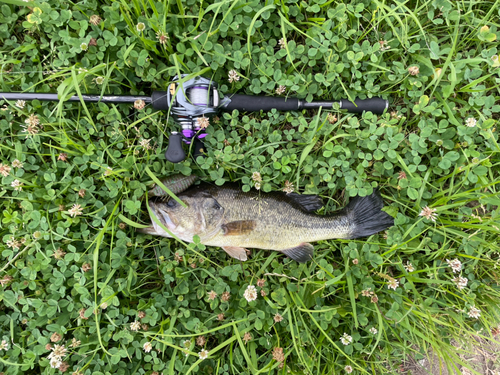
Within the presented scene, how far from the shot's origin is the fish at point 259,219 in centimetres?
275

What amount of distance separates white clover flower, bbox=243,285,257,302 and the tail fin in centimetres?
112

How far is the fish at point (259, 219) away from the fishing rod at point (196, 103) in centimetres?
49

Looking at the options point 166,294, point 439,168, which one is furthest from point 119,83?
point 439,168

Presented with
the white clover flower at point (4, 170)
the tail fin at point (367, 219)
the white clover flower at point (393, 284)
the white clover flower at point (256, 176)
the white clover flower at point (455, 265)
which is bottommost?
the white clover flower at point (393, 284)

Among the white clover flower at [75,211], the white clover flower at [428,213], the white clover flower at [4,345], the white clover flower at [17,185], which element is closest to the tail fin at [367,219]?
the white clover flower at [428,213]

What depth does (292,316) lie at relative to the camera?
2.90 metres

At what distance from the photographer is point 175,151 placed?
2.53m

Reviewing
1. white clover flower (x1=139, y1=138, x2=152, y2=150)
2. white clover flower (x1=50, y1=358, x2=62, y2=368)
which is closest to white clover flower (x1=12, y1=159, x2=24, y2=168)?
white clover flower (x1=139, y1=138, x2=152, y2=150)

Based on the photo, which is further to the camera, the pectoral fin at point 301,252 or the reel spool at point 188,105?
the pectoral fin at point 301,252

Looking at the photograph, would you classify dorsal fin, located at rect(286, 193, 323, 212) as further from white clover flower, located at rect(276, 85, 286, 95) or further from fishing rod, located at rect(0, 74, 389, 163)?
white clover flower, located at rect(276, 85, 286, 95)

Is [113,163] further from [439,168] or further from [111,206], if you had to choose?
[439,168]

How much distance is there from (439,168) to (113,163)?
332 cm

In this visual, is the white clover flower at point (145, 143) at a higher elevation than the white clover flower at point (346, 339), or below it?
higher

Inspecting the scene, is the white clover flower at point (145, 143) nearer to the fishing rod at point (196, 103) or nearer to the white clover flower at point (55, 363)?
the fishing rod at point (196, 103)
